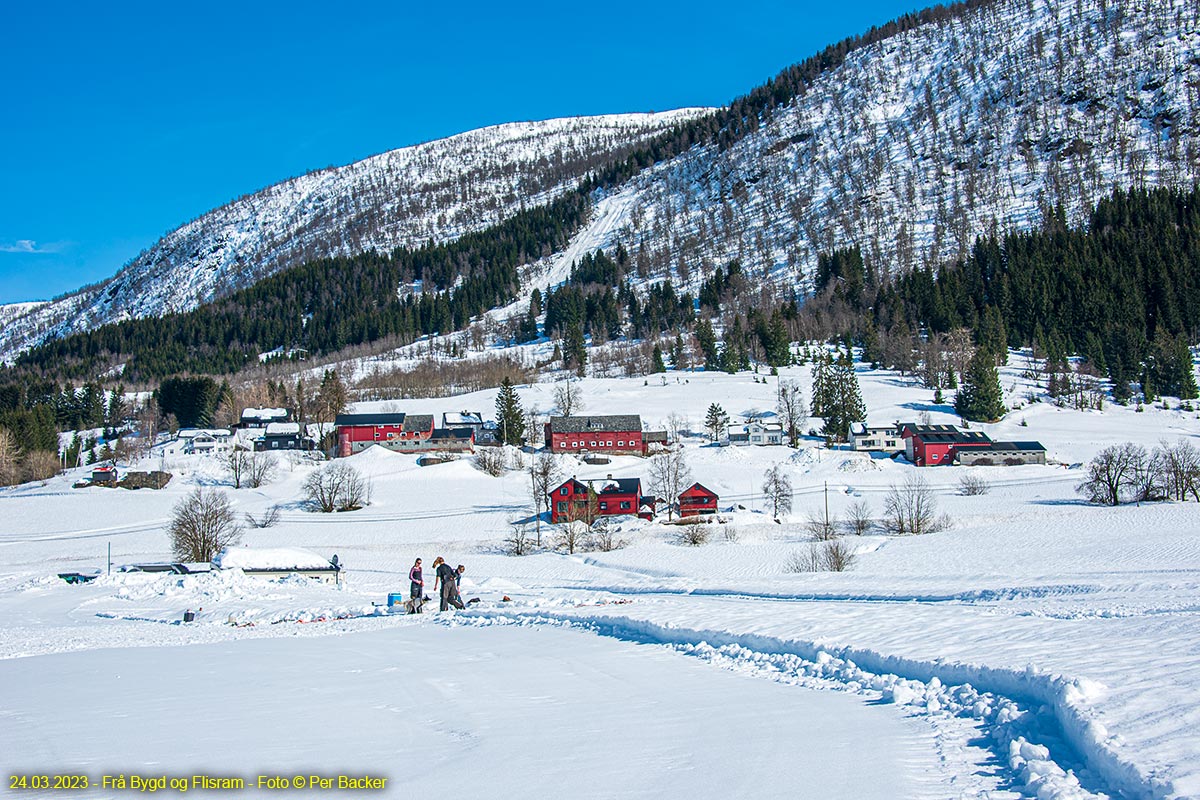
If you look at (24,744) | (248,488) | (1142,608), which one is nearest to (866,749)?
(24,744)

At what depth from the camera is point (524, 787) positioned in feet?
19.0

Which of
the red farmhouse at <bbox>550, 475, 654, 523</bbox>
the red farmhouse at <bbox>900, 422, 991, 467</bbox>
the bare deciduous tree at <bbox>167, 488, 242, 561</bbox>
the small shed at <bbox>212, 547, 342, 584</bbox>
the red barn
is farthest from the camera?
the red farmhouse at <bbox>900, 422, 991, 467</bbox>

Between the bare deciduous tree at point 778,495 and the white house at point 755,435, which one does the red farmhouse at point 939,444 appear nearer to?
the white house at point 755,435

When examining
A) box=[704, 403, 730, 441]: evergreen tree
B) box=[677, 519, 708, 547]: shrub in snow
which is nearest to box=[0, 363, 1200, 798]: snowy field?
box=[677, 519, 708, 547]: shrub in snow

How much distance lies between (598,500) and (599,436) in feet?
95.2

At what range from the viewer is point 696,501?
6544cm

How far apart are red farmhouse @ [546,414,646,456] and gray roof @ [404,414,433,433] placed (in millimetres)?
16521

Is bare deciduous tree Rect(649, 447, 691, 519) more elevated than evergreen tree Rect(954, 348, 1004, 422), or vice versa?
evergreen tree Rect(954, 348, 1004, 422)

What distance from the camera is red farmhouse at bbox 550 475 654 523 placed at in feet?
205

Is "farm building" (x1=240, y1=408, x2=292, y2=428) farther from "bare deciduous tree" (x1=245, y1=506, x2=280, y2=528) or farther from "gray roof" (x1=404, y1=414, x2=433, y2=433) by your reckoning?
"bare deciduous tree" (x1=245, y1=506, x2=280, y2=528)

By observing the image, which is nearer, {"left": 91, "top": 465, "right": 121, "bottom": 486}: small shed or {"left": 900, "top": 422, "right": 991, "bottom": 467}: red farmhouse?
{"left": 900, "top": 422, "right": 991, "bottom": 467}: red farmhouse

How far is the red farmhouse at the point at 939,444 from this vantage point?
8338 cm

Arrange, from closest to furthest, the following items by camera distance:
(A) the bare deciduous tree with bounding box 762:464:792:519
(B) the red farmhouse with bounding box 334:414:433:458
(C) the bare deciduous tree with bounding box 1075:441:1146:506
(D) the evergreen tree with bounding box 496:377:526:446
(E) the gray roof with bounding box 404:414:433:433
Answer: (C) the bare deciduous tree with bounding box 1075:441:1146:506, (A) the bare deciduous tree with bounding box 762:464:792:519, (D) the evergreen tree with bounding box 496:377:526:446, (B) the red farmhouse with bounding box 334:414:433:458, (E) the gray roof with bounding box 404:414:433:433

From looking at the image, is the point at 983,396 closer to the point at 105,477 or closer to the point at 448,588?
the point at 448,588
